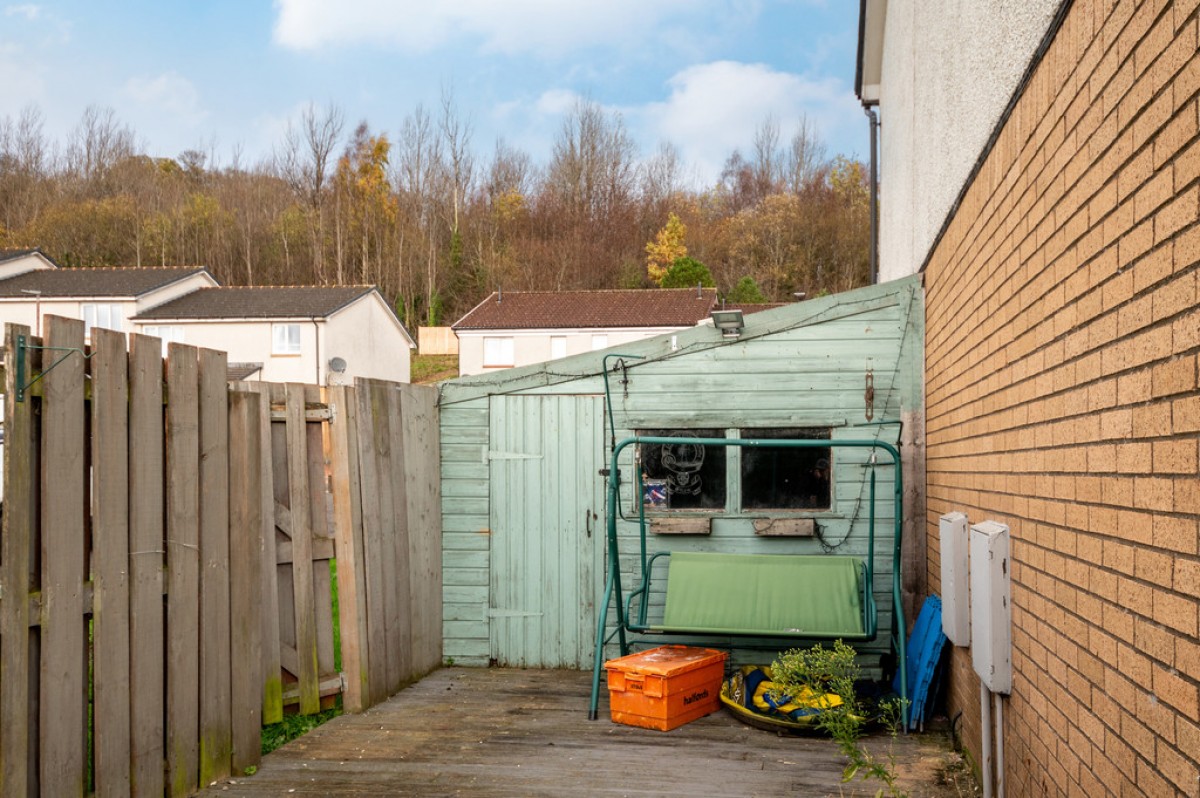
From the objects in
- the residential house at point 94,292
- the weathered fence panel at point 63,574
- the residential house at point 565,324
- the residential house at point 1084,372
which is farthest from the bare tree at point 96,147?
the residential house at point 1084,372

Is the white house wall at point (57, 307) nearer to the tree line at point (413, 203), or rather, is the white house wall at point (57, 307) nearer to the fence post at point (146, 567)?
the tree line at point (413, 203)

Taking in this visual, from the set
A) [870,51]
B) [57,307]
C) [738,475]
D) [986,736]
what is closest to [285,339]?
[57,307]

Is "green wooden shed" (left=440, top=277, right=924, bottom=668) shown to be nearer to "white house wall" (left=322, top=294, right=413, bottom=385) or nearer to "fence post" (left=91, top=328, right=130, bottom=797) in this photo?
"fence post" (left=91, top=328, right=130, bottom=797)

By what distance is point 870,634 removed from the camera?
6391 mm

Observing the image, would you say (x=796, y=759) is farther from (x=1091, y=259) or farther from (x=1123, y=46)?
(x=1123, y=46)

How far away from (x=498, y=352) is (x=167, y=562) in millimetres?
30807

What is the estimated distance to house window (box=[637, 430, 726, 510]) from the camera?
7.70m

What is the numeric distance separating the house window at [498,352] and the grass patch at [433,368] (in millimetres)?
2914

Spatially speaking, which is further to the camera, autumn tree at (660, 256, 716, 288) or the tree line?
the tree line

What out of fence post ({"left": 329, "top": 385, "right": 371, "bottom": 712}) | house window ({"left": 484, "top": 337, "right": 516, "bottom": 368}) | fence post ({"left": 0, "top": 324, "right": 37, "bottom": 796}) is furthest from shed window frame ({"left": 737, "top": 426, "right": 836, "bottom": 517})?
house window ({"left": 484, "top": 337, "right": 516, "bottom": 368})

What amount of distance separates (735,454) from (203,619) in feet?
13.1

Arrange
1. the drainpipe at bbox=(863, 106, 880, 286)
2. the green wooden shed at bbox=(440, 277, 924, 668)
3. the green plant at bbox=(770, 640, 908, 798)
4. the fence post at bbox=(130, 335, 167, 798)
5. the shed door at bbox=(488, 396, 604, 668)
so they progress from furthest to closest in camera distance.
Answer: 1. the drainpipe at bbox=(863, 106, 880, 286)
2. the shed door at bbox=(488, 396, 604, 668)
3. the green wooden shed at bbox=(440, 277, 924, 668)
4. the green plant at bbox=(770, 640, 908, 798)
5. the fence post at bbox=(130, 335, 167, 798)

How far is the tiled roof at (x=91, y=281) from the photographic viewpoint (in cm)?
3534

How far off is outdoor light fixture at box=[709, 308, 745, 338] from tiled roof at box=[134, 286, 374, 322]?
86.7ft
